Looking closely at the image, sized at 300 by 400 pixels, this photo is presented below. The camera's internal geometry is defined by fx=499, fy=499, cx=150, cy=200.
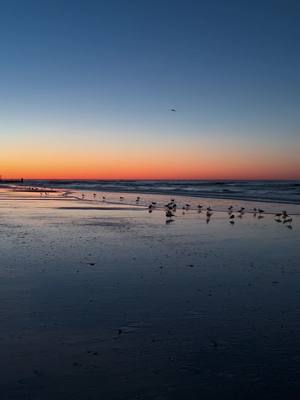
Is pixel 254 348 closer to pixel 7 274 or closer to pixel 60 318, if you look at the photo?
pixel 60 318

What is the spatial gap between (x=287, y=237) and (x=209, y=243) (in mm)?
3581

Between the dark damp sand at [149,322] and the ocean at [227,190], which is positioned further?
the ocean at [227,190]

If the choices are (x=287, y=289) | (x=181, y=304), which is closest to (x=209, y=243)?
(x=287, y=289)

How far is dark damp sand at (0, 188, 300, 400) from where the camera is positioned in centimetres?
573

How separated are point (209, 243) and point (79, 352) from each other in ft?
34.8

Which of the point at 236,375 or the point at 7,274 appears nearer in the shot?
the point at 236,375

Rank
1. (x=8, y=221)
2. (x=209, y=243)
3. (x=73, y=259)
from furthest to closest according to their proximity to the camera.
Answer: (x=8, y=221), (x=209, y=243), (x=73, y=259)

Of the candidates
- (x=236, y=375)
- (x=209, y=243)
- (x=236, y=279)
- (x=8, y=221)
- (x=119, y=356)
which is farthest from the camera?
(x=8, y=221)

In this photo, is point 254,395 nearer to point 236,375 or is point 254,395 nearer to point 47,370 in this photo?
point 236,375

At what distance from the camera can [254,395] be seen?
17.9ft

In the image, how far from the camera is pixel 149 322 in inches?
311

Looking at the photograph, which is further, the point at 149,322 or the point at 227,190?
the point at 227,190

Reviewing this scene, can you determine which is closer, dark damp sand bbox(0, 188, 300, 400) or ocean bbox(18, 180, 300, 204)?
dark damp sand bbox(0, 188, 300, 400)

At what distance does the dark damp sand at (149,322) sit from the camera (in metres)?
5.73
